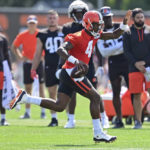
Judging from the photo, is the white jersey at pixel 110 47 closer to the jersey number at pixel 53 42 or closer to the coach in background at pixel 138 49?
the coach in background at pixel 138 49

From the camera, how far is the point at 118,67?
13.3 meters

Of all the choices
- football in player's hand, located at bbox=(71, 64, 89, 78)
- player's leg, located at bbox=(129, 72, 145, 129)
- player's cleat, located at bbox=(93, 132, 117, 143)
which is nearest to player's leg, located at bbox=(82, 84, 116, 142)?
player's cleat, located at bbox=(93, 132, 117, 143)

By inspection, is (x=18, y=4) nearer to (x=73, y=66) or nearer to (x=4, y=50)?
(x=4, y=50)

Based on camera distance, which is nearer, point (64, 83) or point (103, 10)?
point (64, 83)

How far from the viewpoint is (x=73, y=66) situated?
10188 mm

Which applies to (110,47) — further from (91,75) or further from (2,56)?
(2,56)

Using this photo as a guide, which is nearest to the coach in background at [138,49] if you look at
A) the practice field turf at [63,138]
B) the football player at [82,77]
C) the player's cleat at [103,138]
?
the practice field turf at [63,138]

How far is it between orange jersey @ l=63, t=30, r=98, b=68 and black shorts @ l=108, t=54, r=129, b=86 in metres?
3.01

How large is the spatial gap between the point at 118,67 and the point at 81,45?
3.18 metres

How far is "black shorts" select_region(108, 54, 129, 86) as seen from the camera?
13.3 meters

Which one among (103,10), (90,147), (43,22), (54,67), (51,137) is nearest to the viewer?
(90,147)

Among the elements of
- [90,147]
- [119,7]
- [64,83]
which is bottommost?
[90,147]

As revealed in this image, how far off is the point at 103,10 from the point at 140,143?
12.3 feet

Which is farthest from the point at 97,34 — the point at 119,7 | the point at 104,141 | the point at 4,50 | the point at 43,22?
the point at 119,7
